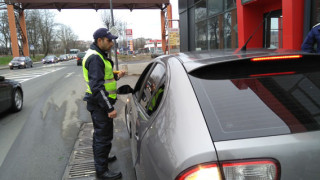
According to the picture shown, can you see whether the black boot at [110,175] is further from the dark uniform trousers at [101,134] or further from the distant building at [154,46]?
the distant building at [154,46]

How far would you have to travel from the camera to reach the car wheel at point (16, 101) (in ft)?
24.7

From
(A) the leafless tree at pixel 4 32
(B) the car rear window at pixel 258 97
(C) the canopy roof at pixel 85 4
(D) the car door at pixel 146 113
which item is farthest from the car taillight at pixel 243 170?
(A) the leafless tree at pixel 4 32

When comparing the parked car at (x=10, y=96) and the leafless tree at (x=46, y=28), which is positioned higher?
the leafless tree at (x=46, y=28)

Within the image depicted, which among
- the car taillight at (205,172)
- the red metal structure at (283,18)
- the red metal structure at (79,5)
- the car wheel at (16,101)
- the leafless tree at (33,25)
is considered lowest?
the car wheel at (16,101)

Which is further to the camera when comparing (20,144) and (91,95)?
(20,144)

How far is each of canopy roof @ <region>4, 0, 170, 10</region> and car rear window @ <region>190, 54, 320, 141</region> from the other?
1183 inches

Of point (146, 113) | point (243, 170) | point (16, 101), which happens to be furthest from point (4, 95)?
point (243, 170)

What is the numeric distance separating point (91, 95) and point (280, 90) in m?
2.25

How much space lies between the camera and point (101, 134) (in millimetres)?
3424

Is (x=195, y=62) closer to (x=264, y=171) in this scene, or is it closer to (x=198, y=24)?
(x=264, y=171)

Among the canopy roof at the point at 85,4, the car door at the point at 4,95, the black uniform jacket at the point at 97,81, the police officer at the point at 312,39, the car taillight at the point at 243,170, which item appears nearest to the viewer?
the car taillight at the point at 243,170

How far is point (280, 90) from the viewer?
1762 mm

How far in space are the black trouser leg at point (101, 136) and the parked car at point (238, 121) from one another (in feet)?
4.51

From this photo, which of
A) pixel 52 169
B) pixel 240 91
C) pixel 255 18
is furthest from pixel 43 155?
pixel 255 18
